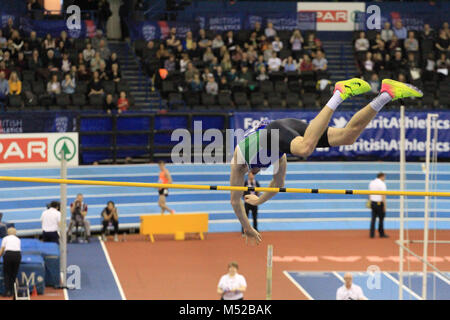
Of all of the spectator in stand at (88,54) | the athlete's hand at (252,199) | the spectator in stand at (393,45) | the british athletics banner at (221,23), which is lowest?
the athlete's hand at (252,199)

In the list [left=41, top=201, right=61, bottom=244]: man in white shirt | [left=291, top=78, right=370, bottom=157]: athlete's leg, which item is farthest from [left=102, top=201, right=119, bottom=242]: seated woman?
[left=291, top=78, right=370, bottom=157]: athlete's leg

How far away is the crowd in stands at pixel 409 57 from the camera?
24.8 m

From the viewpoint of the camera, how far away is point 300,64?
971 inches

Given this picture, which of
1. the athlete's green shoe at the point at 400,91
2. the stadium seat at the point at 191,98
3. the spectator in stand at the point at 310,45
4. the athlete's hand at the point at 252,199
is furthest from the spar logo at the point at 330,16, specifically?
the athlete's green shoe at the point at 400,91

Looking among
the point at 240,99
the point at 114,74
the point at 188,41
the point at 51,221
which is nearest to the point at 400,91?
the point at 51,221

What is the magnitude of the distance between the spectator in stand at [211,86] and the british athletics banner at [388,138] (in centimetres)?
140

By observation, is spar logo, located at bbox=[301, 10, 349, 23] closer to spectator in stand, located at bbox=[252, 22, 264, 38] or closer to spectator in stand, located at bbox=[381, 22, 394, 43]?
spectator in stand, located at bbox=[381, 22, 394, 43]

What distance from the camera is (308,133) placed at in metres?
8.30

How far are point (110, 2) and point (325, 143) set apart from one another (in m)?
20.5

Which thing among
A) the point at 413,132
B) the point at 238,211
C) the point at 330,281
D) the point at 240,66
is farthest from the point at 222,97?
the point at 238,211

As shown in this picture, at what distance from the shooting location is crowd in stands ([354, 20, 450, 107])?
24797 millimetres

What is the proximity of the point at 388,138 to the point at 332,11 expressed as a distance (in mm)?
6132

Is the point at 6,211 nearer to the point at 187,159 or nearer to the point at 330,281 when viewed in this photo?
the point at 187,159

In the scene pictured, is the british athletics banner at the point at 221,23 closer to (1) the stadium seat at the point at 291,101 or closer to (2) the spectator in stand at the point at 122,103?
(2) the spectator in stand at the point at 122,103
